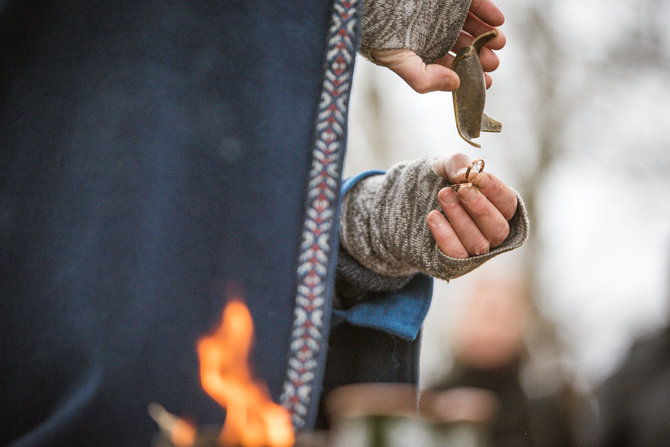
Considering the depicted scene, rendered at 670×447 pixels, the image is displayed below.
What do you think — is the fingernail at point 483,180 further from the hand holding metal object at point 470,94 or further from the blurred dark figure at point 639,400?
the blurred dark figure at point 639,400

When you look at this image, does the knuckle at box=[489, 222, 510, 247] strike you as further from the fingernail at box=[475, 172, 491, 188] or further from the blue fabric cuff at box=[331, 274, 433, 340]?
the blue fabric cuff at box=[331, 274, 433, 340]

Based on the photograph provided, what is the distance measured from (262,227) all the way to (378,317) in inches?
16.6

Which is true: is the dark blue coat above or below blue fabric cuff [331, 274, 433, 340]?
above

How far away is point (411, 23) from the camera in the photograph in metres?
1.04

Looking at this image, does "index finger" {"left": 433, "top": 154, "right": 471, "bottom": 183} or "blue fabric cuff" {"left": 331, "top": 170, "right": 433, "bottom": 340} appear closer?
"index finger" {"left": 433, "top": 154, "right": 471, "bottom": 183}

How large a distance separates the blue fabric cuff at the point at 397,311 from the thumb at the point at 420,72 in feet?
1.58

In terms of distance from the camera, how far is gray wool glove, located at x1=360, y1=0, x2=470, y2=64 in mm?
1044

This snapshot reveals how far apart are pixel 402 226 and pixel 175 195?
1.37ft

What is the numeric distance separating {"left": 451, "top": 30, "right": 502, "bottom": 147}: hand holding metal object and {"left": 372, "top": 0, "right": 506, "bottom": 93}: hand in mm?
26

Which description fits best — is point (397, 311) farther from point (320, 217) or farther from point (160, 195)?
point (160, 195)

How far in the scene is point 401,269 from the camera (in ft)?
4.34

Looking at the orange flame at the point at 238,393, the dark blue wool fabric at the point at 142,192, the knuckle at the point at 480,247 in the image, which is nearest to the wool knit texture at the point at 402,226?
the knuckle at the point at 480,247

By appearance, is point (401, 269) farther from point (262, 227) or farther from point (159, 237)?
point (159, 237)

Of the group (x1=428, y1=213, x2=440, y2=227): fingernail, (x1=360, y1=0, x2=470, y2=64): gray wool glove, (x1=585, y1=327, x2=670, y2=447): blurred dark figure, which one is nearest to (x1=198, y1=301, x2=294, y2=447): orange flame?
(x1=428, y1=213, x2=440, y2=227): fingernail
